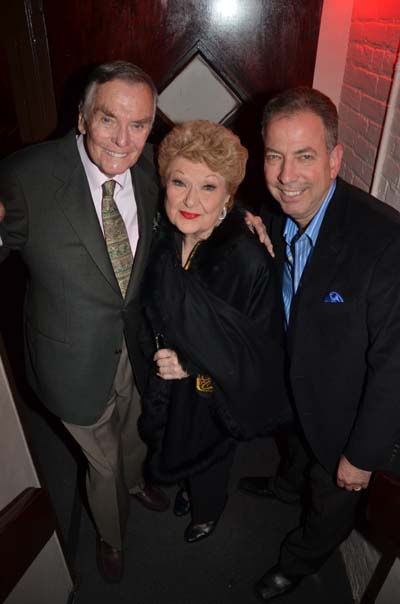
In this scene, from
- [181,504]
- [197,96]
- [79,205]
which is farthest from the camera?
[197,96]

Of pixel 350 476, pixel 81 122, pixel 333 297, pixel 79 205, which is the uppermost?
pixel 81 122

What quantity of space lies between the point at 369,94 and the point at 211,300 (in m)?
1.36

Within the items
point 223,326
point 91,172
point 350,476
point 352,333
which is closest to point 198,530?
point 350,476

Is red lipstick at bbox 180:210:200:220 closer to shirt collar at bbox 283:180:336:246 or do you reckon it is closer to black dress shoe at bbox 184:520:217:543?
shirt collar at bbox 283:180:336:246

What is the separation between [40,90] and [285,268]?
1.96m

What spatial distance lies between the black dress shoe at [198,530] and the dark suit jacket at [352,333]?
0.98m

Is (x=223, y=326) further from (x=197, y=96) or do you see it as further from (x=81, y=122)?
(x=197, y=96)

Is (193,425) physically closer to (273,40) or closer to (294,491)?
(294,491)

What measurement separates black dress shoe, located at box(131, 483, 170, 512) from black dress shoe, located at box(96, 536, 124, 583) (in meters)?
0.32

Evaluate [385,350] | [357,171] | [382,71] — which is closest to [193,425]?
[385,350]

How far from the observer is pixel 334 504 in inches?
66.7

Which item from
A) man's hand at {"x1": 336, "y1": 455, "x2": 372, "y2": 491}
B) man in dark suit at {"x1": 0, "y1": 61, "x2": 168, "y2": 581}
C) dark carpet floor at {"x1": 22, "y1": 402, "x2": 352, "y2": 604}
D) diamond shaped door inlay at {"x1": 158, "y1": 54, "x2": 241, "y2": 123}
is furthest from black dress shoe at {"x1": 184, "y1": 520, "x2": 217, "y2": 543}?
diamond shaped door inlay at {"x1": 158, "y1": 54, "x2": 241, "y2": 123}

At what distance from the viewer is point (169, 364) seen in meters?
1.59

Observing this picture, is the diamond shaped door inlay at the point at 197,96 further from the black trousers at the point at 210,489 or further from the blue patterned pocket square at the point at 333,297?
the black trousers at the point at 210,489
